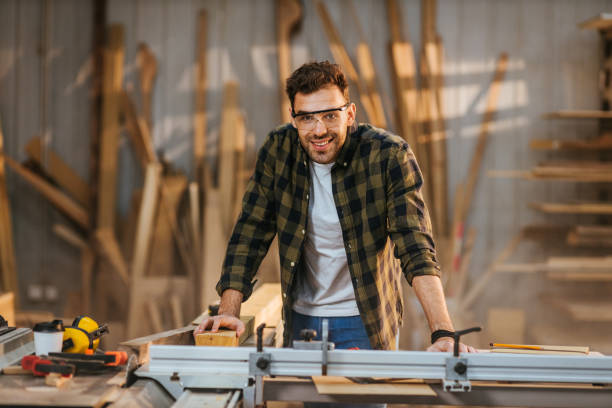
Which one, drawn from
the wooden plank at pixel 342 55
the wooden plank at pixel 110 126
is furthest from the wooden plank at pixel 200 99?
the wooden plank at pixel 342 55

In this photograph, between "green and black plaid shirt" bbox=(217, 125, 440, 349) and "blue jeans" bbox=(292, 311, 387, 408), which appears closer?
"green and black plaid shirt" bbox=(217, 125, 440, 349)

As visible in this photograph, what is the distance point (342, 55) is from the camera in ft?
14.8

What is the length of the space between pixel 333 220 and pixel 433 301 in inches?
16.6

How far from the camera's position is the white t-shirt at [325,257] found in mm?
2074

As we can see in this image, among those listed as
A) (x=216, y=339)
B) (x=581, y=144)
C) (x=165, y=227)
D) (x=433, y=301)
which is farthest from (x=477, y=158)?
(x=216, y=339)

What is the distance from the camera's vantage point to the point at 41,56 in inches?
184

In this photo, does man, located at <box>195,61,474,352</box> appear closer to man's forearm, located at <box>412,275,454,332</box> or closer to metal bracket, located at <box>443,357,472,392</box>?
man's forearm, located at <box>412,275,454,332</box>

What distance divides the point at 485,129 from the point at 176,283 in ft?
7.60

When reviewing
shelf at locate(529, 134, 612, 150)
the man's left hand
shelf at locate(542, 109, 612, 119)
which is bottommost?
the man's left hand

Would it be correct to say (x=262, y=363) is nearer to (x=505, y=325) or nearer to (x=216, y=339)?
(x=216, y=339)

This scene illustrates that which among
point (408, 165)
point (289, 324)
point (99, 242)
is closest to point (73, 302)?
point (99, 242)

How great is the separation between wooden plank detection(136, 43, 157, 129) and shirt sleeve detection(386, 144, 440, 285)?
9.79ft

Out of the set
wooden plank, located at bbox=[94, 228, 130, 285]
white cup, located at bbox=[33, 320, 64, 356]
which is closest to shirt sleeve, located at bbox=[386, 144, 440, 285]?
white cup, located at bbox=[33, 320, 64, 356]

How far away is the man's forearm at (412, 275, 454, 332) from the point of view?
176 centimetres
